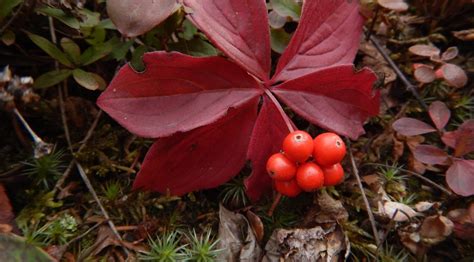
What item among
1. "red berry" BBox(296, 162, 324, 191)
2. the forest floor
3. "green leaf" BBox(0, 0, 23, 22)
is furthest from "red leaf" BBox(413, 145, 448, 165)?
"green leaf" BBox(0, 0, 23, 22)

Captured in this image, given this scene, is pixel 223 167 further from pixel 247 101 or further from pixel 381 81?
pixel 381 81

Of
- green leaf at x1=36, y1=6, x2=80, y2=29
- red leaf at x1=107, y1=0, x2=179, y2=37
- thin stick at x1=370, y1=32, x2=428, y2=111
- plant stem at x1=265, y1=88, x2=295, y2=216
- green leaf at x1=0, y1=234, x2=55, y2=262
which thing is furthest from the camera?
thin stick at x1=370, y1=32, x2=428, y2=111

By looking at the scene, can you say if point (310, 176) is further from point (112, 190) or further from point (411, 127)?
Result: point (112, 190)

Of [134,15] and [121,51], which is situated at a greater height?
[134,15]

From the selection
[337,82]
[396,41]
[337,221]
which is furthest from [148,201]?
[396,41]

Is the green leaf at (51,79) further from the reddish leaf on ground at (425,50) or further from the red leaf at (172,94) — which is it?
the reddish leaf on ground at (425,50)

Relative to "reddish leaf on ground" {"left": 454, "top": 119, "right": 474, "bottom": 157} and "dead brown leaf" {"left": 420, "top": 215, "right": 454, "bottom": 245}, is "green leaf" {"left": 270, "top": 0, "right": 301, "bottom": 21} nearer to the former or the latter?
"reddish leaf on ground" {"left": 454, "top": 119, "right": 474, "bottom": 157}

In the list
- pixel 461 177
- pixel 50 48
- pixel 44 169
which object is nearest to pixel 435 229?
pixel 461 177
